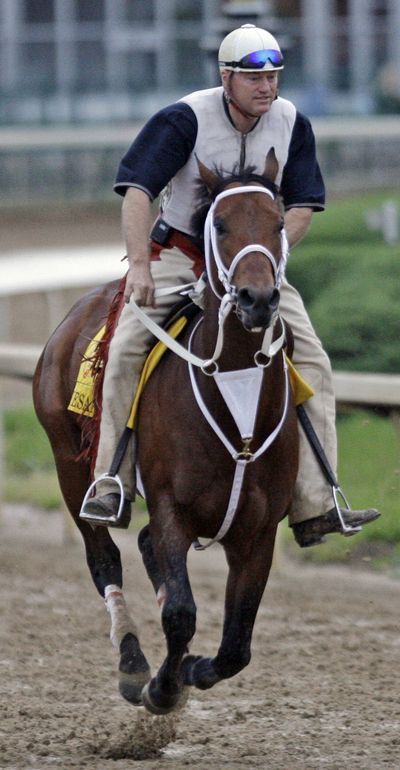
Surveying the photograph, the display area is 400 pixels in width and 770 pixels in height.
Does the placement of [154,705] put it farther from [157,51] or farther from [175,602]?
[157,51]

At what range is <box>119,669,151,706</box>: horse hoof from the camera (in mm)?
5984

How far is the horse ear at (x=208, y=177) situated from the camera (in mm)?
5238

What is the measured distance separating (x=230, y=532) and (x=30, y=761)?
3.82 feet

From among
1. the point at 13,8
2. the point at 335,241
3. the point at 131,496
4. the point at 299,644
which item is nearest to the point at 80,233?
the point at 335,241

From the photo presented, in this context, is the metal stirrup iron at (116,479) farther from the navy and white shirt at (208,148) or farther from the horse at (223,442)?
the navy and white shirt at (208,148)

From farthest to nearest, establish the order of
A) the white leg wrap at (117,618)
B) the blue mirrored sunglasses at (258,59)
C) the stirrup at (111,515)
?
the white leg wrap at (117,618) < the stirrup at (111,515) < the blue mirrored sunglasses at (258,59)

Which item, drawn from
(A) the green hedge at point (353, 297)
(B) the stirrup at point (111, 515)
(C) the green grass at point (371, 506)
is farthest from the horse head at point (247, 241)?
(A) the green hedge at point (353, 297)

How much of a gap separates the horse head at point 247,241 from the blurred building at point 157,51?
21340 millimetres

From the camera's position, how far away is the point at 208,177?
525cm

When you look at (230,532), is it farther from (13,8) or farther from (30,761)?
(13,8)

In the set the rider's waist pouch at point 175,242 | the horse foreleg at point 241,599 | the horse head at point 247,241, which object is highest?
the horse head at point 247,241

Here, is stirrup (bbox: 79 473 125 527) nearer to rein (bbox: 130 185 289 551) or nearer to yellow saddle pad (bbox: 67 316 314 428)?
yellow saddle pad (bbox: 67 316 314 428)

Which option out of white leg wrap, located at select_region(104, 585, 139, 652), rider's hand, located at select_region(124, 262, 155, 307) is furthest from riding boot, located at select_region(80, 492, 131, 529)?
rider's hand, located at select_region(124, 262, 155, 307)

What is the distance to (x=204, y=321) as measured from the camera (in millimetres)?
5430
